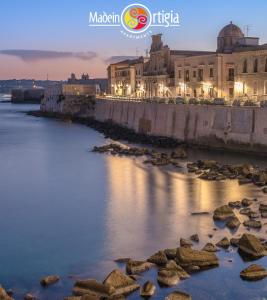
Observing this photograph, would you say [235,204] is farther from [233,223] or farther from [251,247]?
[251,247]

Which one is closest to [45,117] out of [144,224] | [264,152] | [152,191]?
[264,152]

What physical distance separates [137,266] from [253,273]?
113 inches

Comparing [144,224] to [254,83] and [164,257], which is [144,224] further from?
[254,83]

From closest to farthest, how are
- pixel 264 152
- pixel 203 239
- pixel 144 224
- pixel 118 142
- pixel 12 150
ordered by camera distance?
pixel 203 239 → pixel 144 224 → pixel 264 152 → pixel 12 150 → pixel 118 142

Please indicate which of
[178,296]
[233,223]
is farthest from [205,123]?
[178,296]

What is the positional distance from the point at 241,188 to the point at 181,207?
3882mm

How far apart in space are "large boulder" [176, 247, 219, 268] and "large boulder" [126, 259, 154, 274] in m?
0.77

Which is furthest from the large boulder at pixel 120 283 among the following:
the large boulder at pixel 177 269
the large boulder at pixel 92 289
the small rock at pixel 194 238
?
the small rock at pixel 194 238

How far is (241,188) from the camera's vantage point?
944 inches

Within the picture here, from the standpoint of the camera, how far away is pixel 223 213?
63.4 ft

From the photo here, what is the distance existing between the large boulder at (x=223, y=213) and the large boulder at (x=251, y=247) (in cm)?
302

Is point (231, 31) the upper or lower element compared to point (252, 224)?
upper

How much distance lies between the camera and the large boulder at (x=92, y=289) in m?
13.0

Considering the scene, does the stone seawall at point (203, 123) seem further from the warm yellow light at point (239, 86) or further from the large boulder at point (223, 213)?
the large boulder at point (223, 213)
